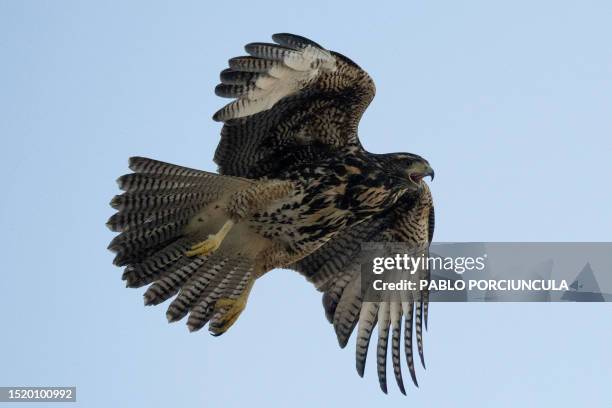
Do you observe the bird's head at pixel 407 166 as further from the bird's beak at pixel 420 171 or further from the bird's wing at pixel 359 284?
the bird's wing at pixel 359 284

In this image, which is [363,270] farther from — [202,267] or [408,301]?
[202,267]

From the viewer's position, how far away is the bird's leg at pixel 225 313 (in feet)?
51.8

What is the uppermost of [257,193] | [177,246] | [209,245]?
[257,193]

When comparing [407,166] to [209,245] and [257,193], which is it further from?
[209,245]

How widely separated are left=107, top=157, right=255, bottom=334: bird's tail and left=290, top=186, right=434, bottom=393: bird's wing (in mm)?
1346

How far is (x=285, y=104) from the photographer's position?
14.9 m

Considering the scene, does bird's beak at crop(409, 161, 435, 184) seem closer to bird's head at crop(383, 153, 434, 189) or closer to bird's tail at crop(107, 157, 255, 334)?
bird's head at crop(383, 153, 434, 189)

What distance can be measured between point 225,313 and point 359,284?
2.17 meters

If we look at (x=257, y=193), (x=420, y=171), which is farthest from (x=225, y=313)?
(x=420, y=171)

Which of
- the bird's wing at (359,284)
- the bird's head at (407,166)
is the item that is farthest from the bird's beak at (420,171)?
the bird's wing at (359,284)

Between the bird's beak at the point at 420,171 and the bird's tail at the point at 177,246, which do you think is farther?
the bird's beak at the point at 420,171

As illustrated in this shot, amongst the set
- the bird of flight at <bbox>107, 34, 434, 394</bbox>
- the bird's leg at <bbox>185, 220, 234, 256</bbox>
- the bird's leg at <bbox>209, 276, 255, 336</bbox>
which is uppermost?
the bird of flight at <bbox>107, 34, 434, 394</bbox>

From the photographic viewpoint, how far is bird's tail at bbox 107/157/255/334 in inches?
584

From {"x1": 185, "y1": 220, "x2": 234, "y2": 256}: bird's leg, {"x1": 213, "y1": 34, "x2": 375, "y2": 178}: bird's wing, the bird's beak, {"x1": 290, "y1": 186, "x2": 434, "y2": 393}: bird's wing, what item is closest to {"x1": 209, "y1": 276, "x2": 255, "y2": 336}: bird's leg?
{"x1": 185, "y1": 220, "x2": 234, "y2": 256}: bird's leg
